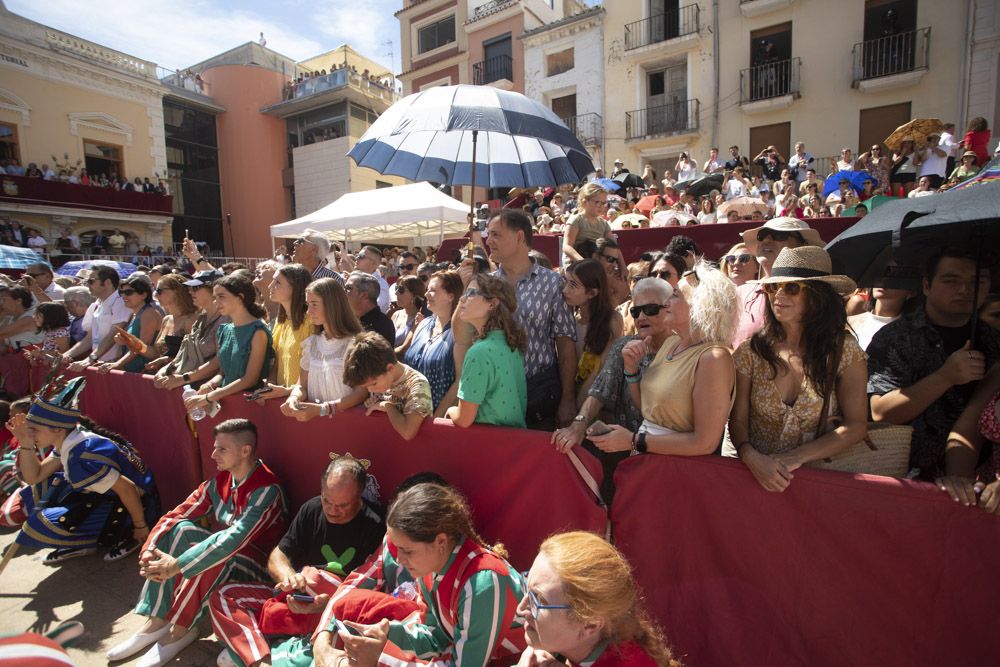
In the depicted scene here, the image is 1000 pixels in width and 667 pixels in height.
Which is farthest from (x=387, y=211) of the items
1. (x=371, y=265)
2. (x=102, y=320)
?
(x=102, y=320)

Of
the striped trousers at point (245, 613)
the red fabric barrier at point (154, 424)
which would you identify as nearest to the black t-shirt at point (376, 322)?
the red fabric barrier at point (154, 424)

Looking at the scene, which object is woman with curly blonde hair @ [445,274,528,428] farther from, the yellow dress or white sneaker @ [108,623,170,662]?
white sneaker @ [108,623,170,662]

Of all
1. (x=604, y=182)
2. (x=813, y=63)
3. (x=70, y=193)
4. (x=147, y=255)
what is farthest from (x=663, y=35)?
(x=70, y=193)

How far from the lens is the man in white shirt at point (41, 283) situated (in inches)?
304

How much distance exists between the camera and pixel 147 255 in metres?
22.9

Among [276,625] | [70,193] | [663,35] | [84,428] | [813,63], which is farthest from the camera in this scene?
[70,193]

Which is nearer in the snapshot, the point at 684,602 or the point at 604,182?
the point at 684,602

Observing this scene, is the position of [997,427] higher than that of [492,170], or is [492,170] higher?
[492,170]

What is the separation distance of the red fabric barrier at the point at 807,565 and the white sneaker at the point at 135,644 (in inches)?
106

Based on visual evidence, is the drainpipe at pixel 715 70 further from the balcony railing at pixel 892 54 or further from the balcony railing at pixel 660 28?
the balcony railing at pixel 892 54

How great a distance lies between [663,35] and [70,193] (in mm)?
24474

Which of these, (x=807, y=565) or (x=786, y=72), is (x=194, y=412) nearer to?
(x=807, y=565)

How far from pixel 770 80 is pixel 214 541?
18738 mm

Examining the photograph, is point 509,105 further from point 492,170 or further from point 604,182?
point 604,182
